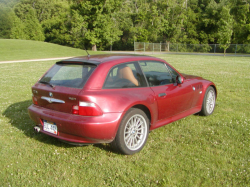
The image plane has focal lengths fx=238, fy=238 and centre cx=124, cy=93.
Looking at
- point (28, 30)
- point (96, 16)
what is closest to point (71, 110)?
point (96, 16)

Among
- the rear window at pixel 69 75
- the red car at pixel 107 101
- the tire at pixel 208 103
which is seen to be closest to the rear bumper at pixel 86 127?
the red car at pixel 107 101

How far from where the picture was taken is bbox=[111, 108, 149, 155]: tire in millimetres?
3548

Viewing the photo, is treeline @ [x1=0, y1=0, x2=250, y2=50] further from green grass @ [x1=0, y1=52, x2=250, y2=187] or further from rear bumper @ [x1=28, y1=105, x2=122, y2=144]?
rear bumper @ [x1=28, y1=105, x2=122, y2=144]

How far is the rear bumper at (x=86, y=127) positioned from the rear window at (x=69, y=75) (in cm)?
49

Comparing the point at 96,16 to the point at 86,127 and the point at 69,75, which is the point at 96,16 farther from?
the point at 86,127

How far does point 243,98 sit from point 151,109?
4.67 meters

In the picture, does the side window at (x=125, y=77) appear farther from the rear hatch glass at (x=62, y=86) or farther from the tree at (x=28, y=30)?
the tree at (x=28, y=30)

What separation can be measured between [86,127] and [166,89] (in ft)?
5.77

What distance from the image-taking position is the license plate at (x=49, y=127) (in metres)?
3.63

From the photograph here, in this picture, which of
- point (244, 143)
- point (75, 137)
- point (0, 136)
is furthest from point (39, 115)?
point (244, 143)

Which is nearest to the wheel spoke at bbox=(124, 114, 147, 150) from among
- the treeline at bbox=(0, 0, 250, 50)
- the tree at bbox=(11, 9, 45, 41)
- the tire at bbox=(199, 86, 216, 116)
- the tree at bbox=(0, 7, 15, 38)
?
the tire at bbox=(199, 86, 216, 116)

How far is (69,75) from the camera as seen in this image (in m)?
3.87

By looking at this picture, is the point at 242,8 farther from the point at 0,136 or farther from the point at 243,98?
the point at 0,136

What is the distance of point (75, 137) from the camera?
136 inches
